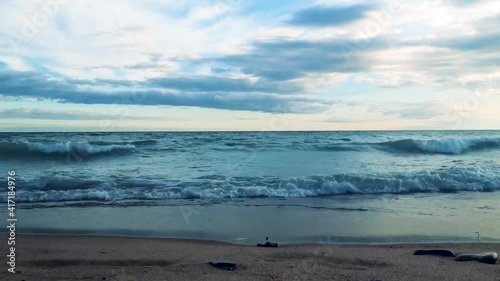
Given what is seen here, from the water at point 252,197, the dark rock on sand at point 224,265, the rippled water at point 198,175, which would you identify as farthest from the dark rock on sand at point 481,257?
the rippled water at point 198,175

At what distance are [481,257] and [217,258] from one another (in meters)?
3.63

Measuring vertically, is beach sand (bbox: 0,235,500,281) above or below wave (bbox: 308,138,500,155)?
below

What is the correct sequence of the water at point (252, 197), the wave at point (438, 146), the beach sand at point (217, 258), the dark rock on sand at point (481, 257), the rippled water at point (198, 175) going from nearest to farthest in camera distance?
1. the beach sand at point (217, 258)
2. the dark rock on sand at point (481, 257)
3. the water at point (252, 197)
4. the rippled water at point (198, 175)
5. the wave at point (438, 146)

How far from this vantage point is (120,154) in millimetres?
25016

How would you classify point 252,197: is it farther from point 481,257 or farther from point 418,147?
point 418,147

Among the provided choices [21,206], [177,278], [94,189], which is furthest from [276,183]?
[177,278]

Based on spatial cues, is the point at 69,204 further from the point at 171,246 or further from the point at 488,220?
the point at 488,220

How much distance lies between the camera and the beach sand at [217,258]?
5258 millimetres

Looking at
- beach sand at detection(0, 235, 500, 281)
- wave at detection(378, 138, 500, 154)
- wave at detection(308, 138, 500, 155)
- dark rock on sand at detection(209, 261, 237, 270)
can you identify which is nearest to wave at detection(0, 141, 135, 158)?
wave at detection(308, 138, 500, 155)

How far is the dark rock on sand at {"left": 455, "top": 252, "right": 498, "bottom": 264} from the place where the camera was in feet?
19.7

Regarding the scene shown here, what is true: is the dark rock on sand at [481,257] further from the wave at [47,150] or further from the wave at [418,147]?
the wave at [418,147]

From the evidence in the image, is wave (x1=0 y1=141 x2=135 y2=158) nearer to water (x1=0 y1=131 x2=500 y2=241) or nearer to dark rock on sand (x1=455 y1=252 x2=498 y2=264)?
water (x1=0 y1=131 x2=500 y2=241)

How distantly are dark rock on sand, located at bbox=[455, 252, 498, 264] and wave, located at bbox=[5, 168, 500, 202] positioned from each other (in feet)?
22.0

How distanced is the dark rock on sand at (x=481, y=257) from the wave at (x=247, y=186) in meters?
6.70
